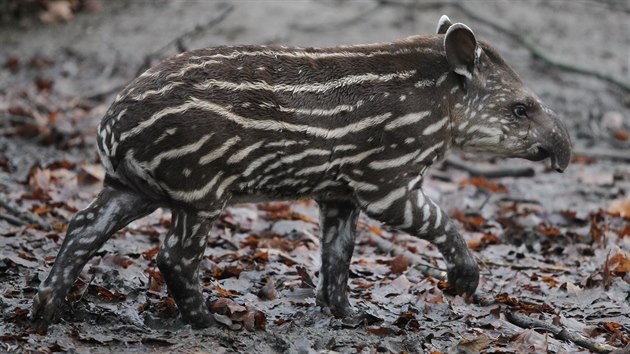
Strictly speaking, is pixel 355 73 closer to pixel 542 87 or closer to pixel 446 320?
pixel 446 320

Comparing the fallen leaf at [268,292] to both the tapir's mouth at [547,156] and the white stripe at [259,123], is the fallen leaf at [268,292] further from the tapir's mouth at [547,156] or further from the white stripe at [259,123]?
the tapir's mouth at [547,156]

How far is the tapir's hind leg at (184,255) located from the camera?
538 cm

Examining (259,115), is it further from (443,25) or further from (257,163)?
(443,25)

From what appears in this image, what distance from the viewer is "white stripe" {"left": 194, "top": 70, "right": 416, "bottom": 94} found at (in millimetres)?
5355

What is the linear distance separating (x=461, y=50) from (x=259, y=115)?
5.14 ft

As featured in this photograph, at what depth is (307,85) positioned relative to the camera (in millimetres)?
5656

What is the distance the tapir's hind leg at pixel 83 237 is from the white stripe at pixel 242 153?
64cm

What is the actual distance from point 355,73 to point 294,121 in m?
0.60

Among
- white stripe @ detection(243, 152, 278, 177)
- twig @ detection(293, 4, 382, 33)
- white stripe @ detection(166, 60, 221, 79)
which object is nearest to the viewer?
white stripe @ detection(166, 60, 221, 79)

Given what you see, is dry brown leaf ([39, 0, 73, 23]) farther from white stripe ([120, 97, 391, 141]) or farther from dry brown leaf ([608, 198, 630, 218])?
white stripe ([120, 97, 391, 141])

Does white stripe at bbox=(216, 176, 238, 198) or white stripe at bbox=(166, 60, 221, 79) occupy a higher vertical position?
white stripe at bbox=(166, 60, 221, 79)

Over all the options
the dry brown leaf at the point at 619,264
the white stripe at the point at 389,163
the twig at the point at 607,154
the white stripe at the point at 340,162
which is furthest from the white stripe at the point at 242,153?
the twig at the point at 607,154

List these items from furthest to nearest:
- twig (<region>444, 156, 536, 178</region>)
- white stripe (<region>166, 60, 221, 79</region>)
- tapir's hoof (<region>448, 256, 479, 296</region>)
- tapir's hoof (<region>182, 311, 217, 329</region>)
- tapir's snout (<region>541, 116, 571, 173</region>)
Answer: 1. twig (<region>444, 156, 536, 178</region>)
2. tapir's snout (<region>541, 116, 571, 173</region>)
3. tapir's hoof (<region>448, 256, 479, 296</region>)
4. tapir's hoof (<region>182, 311, 217, 329</region>)
5. white stripe (<region>166, 60, 221, 79</region>)

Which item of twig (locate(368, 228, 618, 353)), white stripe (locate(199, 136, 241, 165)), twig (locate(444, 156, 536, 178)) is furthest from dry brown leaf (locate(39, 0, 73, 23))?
white stripe (locate(199, 136, 241, 165))
